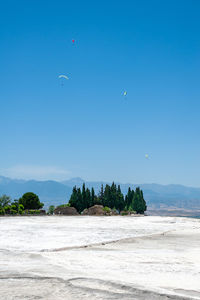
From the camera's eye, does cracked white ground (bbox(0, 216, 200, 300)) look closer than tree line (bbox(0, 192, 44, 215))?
Yes

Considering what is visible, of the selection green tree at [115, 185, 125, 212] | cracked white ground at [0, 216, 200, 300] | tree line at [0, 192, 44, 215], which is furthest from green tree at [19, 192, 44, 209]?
cracked white ground at [0, 216, 200, 300]

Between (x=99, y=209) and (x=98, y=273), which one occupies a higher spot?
(x=99, y=209)

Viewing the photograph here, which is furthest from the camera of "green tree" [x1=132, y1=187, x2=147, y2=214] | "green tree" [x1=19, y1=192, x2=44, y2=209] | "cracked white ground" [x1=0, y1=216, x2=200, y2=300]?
"green tree" [x1=132, y1=187, x2=147, y2=214]

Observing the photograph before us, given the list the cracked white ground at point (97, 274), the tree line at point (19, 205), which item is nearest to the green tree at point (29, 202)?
the tree line at point (19, 205)

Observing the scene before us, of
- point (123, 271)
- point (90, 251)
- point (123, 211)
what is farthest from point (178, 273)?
point (123, 211)

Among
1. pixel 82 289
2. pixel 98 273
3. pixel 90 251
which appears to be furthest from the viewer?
pixel 90 251

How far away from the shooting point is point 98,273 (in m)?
12.5

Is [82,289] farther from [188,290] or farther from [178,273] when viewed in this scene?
[178,273]

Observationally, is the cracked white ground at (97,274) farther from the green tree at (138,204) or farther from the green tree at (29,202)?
the green tree at (138,204)

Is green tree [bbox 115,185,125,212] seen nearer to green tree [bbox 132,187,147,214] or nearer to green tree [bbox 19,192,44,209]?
green tree [bbox 132,187,147,214]

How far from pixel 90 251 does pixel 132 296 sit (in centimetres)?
989

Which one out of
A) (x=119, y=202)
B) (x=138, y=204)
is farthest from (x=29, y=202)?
(x=138, y=204)

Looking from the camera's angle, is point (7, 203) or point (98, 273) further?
point (7, 203)

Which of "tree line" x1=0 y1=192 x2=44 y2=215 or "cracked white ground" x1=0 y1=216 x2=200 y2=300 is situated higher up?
"tree line" x1=0 y1=192 x2=44 y2=215
